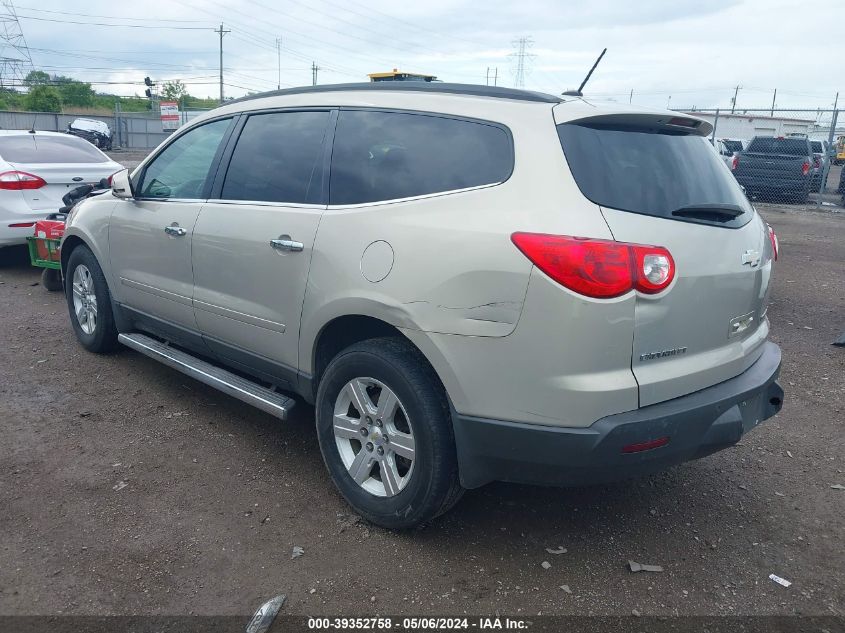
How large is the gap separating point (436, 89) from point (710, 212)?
52.1 inches

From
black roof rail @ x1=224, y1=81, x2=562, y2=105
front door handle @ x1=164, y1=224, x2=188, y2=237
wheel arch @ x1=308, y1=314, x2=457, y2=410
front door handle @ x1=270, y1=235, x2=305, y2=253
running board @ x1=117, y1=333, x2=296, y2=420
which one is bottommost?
running board @ x1=117, y1=333, x2=296, y2=420

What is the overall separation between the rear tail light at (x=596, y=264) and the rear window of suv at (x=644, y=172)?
220 millimetres

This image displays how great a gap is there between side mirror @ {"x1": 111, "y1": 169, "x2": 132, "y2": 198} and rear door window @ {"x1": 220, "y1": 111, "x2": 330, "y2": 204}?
1080mm

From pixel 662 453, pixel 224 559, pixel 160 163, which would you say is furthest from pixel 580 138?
pixel 160 163

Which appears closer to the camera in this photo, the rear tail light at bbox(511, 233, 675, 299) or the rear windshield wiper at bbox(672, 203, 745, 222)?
the rear tail light at bbox(511, 233, 675, 299)

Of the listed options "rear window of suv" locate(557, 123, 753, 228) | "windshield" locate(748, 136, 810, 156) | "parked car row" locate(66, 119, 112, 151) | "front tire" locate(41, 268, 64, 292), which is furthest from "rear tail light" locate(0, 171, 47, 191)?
"parked car row" locate(66, 119, 112, 151)

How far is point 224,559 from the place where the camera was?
3080mm

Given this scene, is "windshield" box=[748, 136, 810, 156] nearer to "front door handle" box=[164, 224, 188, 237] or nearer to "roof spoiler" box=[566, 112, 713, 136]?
"roof spoiler" box=[566, 112, 713, 136]

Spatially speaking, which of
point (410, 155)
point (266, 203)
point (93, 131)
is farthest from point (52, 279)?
point (93, 131)

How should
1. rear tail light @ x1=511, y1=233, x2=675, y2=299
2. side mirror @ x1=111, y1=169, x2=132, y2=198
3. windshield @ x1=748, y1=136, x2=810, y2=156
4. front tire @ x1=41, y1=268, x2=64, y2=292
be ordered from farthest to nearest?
windshield @ x1=748, y1=136, x2=810, y2=156 < front tire @ x1=41, y1=268, x2=64, y2=292 < side mirror @ x1=111, y1=169, x2=132, y2=198 < rear tail light @ x1=511, y1=233, x2=675, y2=299

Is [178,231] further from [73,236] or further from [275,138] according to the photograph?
[73,236]

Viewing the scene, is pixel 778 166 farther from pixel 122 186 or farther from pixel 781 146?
pixel 122 186

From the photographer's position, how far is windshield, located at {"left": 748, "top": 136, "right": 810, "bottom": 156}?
17.4 metres

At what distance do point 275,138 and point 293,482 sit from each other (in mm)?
1833
